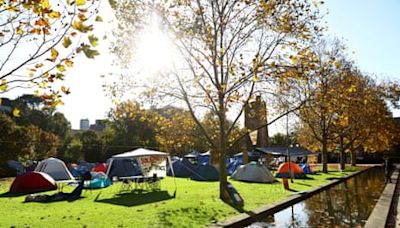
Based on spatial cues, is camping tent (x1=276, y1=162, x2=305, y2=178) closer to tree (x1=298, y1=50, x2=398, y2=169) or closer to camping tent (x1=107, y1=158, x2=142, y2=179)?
Answer: tree (x1=298, y1=50, x2=398, y2=169)

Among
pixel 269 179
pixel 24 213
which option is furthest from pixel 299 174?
pixel 24 213

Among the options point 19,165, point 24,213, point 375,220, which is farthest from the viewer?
point 19,165

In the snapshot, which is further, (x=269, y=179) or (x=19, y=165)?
(x=19, y=165)

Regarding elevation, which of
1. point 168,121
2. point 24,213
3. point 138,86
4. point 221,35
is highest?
point 221,35

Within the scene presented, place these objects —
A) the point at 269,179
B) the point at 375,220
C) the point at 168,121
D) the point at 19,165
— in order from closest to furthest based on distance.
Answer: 1. the point at 375,220
2. the point at 168,121
3. the point at 269,179
4. the point at 19,165

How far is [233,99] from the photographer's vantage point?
15930 millimetres

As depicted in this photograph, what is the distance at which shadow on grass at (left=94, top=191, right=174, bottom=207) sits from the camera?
1434 centimetres

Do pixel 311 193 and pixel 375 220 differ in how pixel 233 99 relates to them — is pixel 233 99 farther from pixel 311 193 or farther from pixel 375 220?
pixel 375 220

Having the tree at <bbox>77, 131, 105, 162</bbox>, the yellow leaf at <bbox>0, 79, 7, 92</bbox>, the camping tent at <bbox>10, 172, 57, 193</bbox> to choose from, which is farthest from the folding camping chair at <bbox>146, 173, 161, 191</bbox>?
the tree at <bbox>77, 131, 105, 162</bbox>

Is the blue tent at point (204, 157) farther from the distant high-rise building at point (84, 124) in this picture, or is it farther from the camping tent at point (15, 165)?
the distant high-rise building at point (84, 124)

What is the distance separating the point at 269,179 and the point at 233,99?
9118mm

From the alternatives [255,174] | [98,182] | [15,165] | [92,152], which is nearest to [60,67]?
[98,182]

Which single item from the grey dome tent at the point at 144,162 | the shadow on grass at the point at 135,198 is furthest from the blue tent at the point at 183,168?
the shadow on grass at the point at 135,198

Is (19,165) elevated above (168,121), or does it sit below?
below
